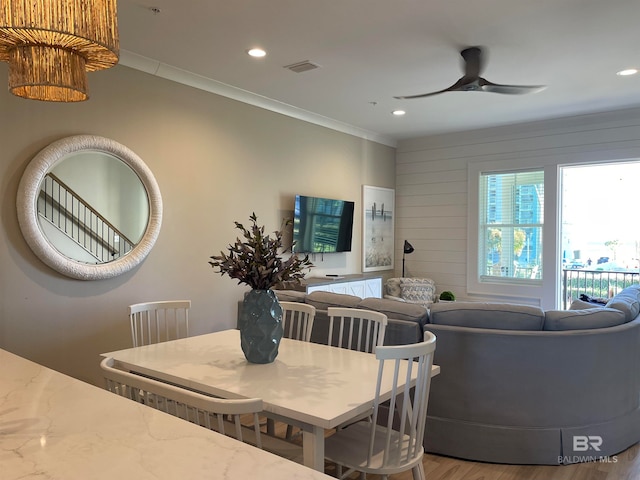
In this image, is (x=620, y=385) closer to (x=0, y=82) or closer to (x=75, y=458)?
(x=75, y=458)

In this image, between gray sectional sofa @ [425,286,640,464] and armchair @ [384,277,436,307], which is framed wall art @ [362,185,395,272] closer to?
armchair @ [384,277,436,307]

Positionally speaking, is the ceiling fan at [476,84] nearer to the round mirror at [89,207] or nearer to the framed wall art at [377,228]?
the round mirror at [89,207]

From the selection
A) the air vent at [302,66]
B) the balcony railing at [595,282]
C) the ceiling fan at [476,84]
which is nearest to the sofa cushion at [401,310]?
the ceiling fan at [476,84]

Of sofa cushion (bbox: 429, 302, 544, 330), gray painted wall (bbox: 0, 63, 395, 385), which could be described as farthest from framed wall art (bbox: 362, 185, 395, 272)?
sofa cushion (bbox: 429, 302, 544, 330)

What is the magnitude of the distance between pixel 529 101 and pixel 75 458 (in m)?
5.31

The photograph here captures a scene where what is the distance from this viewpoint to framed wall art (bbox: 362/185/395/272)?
6.50 m

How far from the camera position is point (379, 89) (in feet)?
15.3

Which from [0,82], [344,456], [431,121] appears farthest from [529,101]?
[0,82]

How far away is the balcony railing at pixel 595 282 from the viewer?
7457 millimetres

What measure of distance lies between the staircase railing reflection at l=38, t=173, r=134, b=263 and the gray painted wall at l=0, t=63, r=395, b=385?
8.0 inches

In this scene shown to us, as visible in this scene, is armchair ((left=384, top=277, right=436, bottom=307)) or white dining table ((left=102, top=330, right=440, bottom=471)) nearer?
white dining table ((left=102, top=330, right=440, bottom=471))

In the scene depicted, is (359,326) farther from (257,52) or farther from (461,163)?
(461,163)

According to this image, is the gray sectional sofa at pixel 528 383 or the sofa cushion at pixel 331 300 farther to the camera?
the sofa cushion at pixel 331 300

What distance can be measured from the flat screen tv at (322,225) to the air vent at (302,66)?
152cm
